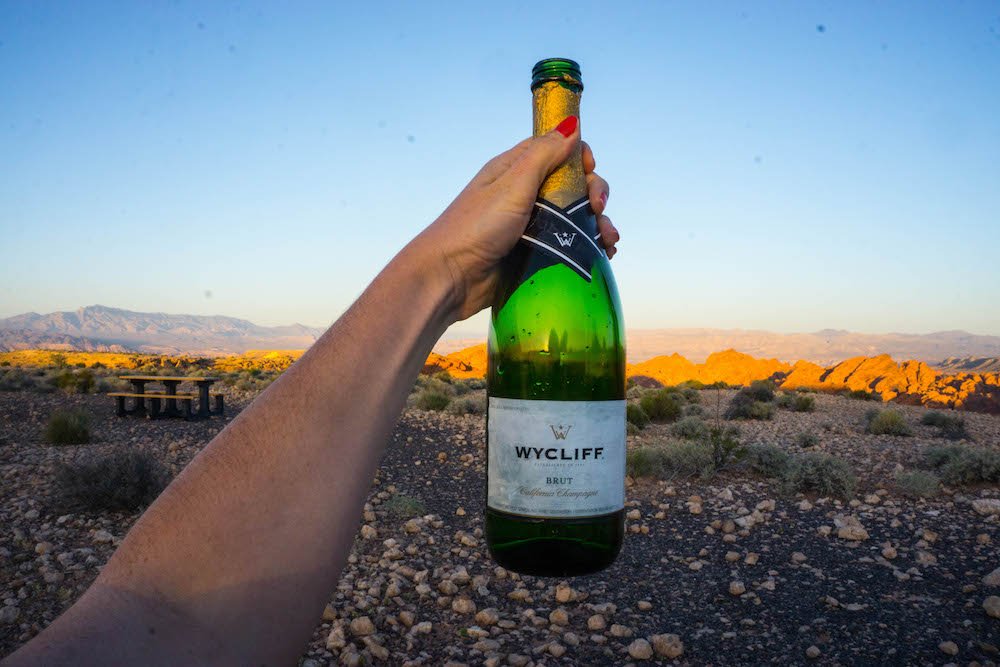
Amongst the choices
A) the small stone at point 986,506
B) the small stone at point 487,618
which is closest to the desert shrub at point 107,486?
the small stone at point 487,618

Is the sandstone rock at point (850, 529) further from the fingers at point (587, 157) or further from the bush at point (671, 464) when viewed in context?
the fingers at point (587, 157)

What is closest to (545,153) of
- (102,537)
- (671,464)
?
(102,537)

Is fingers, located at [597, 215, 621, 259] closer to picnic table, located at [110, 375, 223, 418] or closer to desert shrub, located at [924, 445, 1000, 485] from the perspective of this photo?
desert shrub, located at [924, 445, 1000, 485]

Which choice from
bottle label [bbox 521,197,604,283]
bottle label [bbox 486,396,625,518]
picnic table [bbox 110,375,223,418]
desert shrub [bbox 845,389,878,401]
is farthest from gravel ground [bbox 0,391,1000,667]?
desert shrub [bbox 845,389,878,401]

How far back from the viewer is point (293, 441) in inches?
49.2

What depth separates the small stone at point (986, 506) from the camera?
5414 mm

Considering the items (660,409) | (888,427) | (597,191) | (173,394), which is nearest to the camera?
(597,191)

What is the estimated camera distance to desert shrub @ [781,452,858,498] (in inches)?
240

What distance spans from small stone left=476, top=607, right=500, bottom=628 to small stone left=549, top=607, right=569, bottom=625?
29 cm

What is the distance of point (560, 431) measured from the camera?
1613 mm

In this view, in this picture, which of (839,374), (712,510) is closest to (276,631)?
(712,510)

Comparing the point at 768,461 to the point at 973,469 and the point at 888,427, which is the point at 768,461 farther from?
the point at 888,427

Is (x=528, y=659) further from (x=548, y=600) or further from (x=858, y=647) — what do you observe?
(x=858, y=647)

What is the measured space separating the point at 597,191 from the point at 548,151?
264 millimetres
